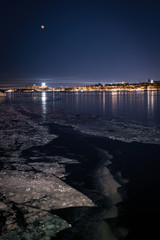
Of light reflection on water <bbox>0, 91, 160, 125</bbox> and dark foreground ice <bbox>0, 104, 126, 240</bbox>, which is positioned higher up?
light reflection on water <bbox>0, 91, 160, 125</bbox>

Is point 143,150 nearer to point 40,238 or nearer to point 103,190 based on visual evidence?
point 103,190

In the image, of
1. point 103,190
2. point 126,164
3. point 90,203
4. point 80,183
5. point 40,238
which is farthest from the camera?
point 126,164

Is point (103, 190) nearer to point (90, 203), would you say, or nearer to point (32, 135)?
point (90, 203)

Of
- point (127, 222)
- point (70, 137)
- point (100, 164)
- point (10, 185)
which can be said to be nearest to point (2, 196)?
point (10, 185)

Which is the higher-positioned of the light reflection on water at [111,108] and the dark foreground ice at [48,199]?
the light reflection on water at [111,108]

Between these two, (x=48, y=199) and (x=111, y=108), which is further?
(x=111, y=108)

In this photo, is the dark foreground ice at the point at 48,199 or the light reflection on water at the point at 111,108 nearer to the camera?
the dark foreground ice at the point at 48,199

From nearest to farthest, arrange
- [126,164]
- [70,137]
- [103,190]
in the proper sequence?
[103,190] < [126,164] < [70,137]

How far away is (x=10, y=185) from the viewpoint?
5.33 meters

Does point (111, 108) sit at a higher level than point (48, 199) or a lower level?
higher

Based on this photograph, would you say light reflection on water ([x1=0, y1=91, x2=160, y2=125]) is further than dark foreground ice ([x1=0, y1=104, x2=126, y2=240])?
Yes

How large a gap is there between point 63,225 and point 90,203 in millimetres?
907

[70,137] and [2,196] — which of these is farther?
[70,137]

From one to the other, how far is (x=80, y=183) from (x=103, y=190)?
0.74 metres
